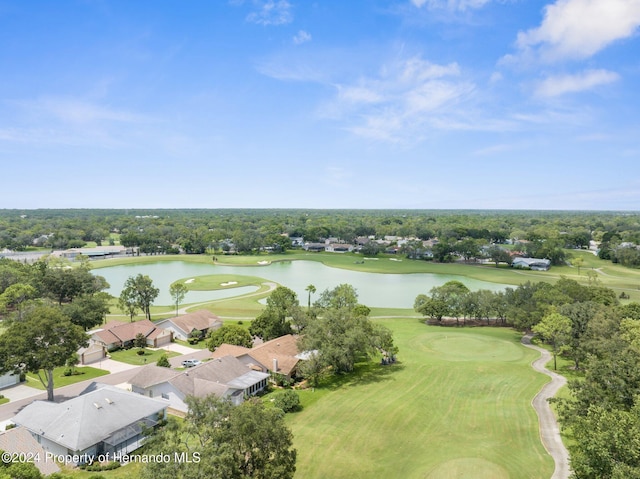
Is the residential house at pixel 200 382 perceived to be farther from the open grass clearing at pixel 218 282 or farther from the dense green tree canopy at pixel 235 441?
the open grass clearing at pixel 218 282

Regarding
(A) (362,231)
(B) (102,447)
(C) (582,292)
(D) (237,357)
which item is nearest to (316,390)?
(D) (237,357)

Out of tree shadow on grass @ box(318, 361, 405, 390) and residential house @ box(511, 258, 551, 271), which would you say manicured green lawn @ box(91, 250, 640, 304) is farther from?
tree shadow on grass @ box(318, 361, 405, 390)

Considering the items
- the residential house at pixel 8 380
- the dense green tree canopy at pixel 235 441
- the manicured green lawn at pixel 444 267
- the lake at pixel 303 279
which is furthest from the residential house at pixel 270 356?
the manicured green lawn at pixel 444 267

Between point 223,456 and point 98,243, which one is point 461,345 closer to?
point 223,456

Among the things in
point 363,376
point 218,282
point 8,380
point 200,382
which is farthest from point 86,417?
point 218,282

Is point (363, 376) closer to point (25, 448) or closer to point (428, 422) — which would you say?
point (428, 422)

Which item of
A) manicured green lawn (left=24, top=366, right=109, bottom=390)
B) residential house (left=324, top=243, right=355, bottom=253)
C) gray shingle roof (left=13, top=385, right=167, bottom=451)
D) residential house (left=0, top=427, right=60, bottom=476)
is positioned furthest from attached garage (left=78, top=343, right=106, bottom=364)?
residential house (left=324, top=243, right=355, bottom=253)
